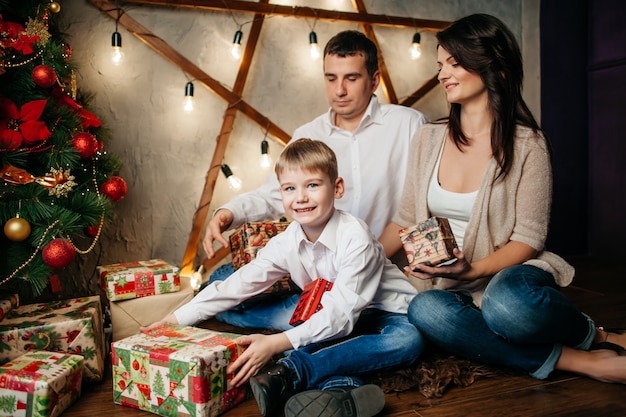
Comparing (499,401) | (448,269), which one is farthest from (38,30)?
(499,401)

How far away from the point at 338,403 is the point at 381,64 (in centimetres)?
223

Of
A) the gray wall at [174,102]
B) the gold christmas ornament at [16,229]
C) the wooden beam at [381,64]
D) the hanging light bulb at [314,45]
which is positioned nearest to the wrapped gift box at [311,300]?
the gold christmas ornament at [16,229]

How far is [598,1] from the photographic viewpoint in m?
3.25

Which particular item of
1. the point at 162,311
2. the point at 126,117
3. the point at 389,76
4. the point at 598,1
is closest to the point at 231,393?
the point at 162,311

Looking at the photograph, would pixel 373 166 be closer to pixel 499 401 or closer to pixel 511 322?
pixel 511 322

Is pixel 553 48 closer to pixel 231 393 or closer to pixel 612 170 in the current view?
pixel 612 170

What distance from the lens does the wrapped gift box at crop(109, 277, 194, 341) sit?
1967mm

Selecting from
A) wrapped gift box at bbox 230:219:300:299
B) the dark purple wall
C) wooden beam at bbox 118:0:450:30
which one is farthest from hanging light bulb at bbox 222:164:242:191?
the dark purple wall

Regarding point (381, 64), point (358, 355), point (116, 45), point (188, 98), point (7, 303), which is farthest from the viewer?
point (381, 64)

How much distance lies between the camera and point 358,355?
1.50 m

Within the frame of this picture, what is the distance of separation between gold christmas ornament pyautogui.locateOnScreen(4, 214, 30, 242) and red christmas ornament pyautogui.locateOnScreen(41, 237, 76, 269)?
7 centimetres

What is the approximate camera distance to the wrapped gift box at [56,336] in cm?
157

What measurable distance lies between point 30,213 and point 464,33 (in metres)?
1.42

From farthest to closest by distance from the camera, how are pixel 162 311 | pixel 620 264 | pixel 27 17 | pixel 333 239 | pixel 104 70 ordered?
pixel 620 264, pixel 104 70, pixel 162 311, pixel 27 17, pixel 333 239
